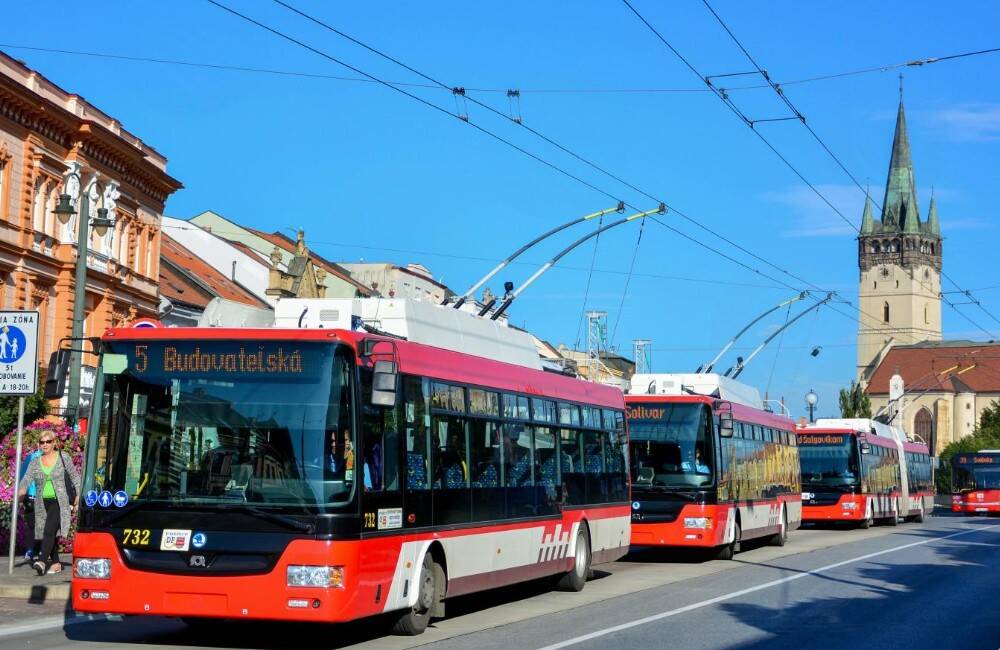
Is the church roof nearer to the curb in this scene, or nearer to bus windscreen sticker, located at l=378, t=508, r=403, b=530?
the curb

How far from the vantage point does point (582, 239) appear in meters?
27.1

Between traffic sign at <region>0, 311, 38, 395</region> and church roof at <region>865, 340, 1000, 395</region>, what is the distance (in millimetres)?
146571

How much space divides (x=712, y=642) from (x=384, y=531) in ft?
10.2

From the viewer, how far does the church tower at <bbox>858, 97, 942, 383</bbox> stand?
165m

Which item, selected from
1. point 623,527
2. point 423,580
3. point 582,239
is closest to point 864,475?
point 582,239

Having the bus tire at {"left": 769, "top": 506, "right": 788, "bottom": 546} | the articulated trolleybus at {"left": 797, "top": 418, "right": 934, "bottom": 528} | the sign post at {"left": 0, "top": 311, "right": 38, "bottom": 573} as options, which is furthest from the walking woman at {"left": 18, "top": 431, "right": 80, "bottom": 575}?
the articulated trolleybus at {"left": 797, "top": 418, "right": 934, "bottom": 528}

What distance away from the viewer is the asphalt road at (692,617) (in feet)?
42.7

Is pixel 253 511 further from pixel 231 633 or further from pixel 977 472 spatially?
pixel 977 472

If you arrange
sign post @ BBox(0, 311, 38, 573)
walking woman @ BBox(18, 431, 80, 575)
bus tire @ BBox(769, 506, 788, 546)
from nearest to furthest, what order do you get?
sign post @ BBox(0, 311, 38, 573) < walking woman @ BBox(18, 431, 80, 575) < bus tire @ BBox(769, 506, 788, 546)

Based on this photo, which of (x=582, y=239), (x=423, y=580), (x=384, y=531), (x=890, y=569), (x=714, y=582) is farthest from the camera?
(x=582, y=239)

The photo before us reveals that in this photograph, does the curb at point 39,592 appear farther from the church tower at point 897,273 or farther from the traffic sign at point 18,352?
the church tower at point 897,273

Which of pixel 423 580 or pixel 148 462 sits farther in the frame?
pixel 423 580

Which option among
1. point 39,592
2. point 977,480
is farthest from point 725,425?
point 977,480

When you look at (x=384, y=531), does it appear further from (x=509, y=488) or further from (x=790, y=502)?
(x=790, y=502)
